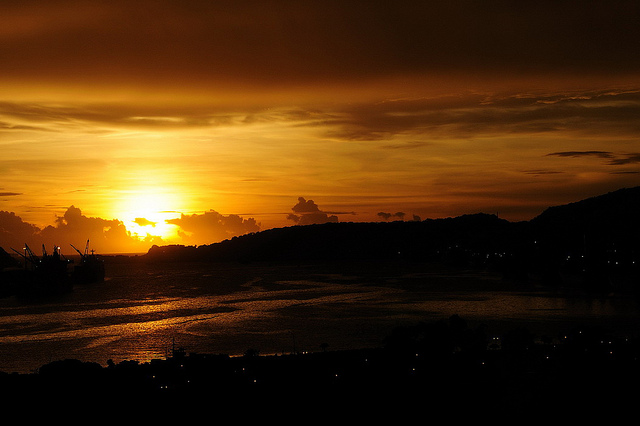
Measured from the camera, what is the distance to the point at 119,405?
2547cm

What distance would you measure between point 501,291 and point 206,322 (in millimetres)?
56756

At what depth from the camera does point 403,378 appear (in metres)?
28.5

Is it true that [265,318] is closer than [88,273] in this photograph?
Yes

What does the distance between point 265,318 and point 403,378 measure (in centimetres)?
4665

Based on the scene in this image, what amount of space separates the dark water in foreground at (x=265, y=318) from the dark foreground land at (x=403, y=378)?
59.9 ft

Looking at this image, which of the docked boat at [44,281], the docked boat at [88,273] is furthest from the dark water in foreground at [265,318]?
the docked boat at [88,273]

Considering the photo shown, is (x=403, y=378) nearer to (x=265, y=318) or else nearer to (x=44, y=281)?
(x=265, y=318)

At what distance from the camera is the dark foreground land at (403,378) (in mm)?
25188

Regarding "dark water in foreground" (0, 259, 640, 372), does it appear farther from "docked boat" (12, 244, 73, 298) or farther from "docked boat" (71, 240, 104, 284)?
Result: "docked boat" (71, 240, 104, 284)

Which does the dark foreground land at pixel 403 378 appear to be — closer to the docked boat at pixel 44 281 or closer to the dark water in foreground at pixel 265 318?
the dark water in foreground at pixel 265 318

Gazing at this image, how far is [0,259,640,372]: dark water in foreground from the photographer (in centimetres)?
5384

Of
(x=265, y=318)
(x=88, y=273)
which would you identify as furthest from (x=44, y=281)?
(x=265, y=318)

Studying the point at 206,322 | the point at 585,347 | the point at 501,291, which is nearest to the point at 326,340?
the point at 206,322

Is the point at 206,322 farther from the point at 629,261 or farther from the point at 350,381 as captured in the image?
the point at 629,261
